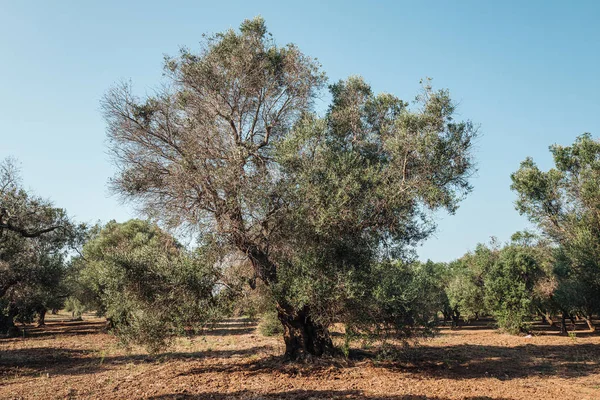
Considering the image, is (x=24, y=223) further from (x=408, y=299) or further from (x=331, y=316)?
(x=408, y=299)

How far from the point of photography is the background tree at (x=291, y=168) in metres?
13.4

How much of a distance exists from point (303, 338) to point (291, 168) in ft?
25.0

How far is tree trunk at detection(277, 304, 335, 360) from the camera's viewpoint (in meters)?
15.8

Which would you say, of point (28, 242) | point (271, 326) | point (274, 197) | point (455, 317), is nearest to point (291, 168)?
point (274, 197)

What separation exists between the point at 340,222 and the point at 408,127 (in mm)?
4946

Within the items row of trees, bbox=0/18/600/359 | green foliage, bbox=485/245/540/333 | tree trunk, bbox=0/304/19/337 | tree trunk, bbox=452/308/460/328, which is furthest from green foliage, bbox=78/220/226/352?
tree trunk, bbox=452/308/460/328

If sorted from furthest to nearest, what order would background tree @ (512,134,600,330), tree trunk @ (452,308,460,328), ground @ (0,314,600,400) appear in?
tree trunk @ (452,308,460,328), background tree @ (512,134,600,330), ground @ (0,314,600,400)

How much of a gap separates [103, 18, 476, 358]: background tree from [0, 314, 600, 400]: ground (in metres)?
2.21

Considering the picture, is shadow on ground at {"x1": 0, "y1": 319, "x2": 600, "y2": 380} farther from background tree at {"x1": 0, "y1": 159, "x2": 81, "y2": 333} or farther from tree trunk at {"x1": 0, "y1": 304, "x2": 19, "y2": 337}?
tree trunk at {"x1": 0, "y1": 304, "x2": 19, "y2": 337}

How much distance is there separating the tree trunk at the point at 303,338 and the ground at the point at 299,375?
74 centimetres

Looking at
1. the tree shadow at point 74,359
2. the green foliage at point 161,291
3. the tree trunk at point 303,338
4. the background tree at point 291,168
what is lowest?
the tree shadow at point 74,359

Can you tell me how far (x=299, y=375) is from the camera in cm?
1397

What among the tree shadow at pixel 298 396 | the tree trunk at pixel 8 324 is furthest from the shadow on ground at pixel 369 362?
the tree trunk at pixel 8 324

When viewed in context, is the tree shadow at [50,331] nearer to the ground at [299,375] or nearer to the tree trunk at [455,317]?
the ground at [299,375]
